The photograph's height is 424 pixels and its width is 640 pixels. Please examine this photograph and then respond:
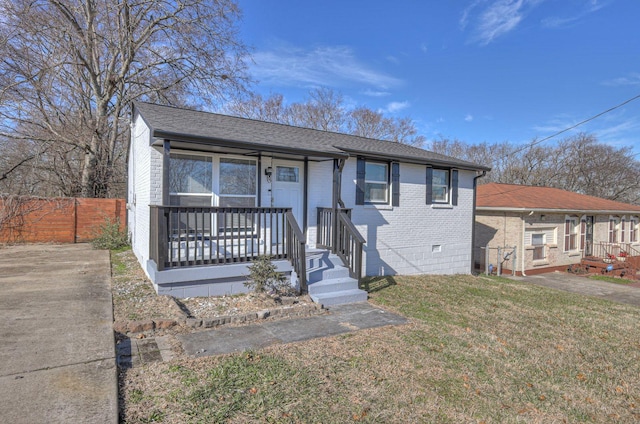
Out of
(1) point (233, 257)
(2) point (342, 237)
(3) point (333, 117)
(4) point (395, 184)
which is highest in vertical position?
(3) point (333, 117)

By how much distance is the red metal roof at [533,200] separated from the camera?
557 inches

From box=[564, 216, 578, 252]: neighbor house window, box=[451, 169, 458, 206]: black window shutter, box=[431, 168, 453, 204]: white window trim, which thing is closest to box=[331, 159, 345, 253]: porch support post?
box=[431, 168, 453, 204]: white window trim

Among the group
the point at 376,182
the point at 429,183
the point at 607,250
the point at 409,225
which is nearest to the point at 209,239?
the point at 376,182

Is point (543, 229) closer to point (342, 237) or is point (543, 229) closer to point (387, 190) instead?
point (387, 190)

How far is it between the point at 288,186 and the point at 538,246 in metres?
12.1

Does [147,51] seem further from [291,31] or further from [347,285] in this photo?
[347,285]

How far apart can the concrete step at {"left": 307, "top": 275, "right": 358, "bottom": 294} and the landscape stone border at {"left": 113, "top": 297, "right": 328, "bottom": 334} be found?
1.70 feet

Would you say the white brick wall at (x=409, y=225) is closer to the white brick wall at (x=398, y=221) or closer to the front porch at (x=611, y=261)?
the white brick wall at (x=398, y=221)

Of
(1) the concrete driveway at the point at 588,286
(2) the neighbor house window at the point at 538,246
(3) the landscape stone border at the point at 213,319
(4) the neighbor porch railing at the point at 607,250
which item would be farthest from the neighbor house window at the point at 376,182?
(4) the neighbor porch railing at the point at 607,250

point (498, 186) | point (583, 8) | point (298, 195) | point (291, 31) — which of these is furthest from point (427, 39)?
point (298, 195)

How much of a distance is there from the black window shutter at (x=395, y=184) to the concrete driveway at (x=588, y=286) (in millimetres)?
6747

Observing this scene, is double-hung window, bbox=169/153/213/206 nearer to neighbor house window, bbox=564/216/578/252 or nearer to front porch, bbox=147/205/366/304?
front porch, bbox=147/205/366/304

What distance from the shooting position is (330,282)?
6434mm

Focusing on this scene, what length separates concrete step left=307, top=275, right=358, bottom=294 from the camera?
6188 mm
